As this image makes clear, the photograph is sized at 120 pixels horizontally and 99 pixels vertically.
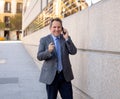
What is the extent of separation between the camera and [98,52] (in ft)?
14.9

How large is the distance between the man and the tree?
6169 centimetres

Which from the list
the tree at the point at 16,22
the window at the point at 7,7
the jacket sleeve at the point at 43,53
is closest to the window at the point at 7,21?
the tree at the point at 16,22

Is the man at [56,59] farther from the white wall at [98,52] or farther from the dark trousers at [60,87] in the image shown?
the white wall at [98,52]

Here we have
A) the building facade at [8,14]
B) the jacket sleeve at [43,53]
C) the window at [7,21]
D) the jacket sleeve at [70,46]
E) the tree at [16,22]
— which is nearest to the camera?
the jacket sleeve at [43,53]

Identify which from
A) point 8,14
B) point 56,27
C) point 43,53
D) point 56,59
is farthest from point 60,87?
point 8,14

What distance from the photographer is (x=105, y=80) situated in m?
4.24

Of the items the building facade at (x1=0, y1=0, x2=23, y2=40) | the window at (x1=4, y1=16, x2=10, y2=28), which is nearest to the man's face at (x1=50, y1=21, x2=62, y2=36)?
the building facade at (x1=0, y1=0, x2=23, y2=40)

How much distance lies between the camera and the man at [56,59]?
455cm

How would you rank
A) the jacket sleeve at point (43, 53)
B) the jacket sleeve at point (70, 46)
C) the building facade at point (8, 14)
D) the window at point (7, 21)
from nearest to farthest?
the jacket sleeve at point (43, 53) < the jacket sleeve at point (70, 46) < the building facade at point (8, 14) < the window at point (7, 21)

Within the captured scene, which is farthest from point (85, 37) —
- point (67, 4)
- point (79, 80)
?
point (67, 4)

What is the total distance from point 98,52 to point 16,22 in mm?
62401

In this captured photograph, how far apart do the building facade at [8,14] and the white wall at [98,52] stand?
62.6m

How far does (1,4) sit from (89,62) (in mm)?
64112

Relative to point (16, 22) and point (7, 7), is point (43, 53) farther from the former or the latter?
point (7, 7)
